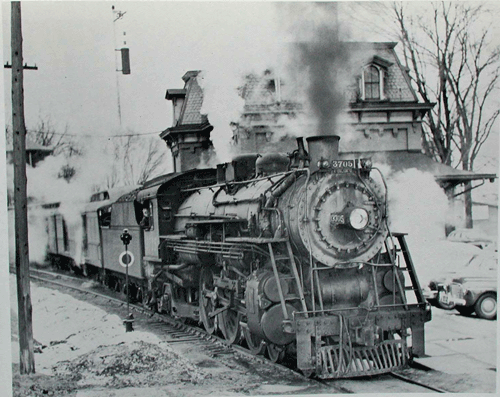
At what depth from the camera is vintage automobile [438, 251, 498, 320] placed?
6.36 meters

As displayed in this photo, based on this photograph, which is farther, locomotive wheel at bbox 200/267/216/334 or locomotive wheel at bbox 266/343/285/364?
locomotive wheel at bbox 200/267/216/334

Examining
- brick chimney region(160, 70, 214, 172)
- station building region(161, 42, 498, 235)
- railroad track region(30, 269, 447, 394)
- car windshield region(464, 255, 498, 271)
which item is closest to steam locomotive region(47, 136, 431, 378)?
railroad track region(30, 269, 447, 394)

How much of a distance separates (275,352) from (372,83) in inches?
134

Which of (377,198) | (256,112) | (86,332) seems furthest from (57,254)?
(377,198)

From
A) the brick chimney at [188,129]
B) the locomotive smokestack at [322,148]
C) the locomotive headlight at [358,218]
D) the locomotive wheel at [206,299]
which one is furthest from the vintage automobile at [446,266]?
the brick chimney at [188,129]

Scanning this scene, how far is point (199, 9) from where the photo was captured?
244 inches

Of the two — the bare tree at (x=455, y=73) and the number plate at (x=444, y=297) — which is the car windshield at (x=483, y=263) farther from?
the number plate at (x=444, y=297)

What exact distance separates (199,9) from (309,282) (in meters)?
3.00

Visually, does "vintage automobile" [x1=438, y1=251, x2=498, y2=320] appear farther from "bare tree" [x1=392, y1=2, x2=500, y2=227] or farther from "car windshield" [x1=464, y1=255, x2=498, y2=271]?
"bare tree" [x1=392, y1=2, x2=500, y2=227]

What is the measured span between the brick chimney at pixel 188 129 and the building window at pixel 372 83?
1925mm

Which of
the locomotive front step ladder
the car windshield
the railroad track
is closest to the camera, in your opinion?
the railroad track

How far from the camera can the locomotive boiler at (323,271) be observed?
17.5ft

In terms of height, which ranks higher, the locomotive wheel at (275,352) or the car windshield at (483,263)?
the car windshield at (483,263)

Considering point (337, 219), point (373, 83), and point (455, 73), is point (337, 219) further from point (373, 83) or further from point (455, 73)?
point (455, 73)
